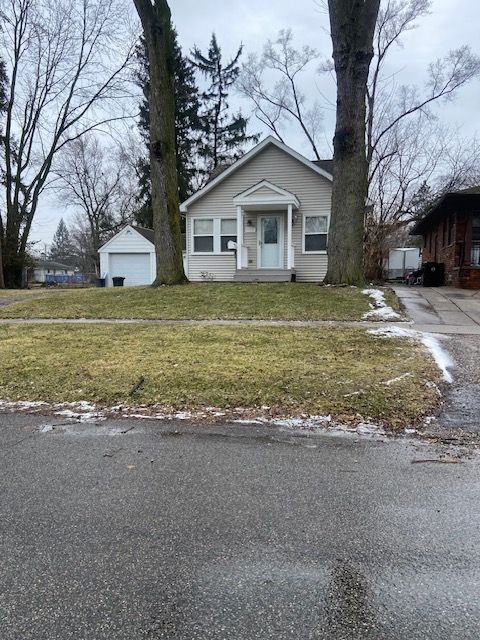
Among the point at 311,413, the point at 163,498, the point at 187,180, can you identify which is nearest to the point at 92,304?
the point at 311,413

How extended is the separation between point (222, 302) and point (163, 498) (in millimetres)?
8378

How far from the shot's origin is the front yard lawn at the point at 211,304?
31.5 ft

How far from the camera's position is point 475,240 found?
15.3 m

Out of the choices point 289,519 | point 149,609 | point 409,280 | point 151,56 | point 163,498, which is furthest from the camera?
point 409,280

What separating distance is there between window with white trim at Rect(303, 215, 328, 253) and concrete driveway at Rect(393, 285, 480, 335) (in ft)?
17.2

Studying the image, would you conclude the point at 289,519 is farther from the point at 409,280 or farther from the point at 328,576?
the point at 409,280

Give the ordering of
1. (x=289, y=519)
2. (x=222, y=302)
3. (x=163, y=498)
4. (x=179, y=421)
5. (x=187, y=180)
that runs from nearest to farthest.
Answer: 1. (x=289, y=519)
2. (x=163, y=498)
3. (x=179, y=421)
4. (x=222, y=302)
5. (x=187, y=180)

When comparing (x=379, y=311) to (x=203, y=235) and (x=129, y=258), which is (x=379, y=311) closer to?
(x=203, y=235)

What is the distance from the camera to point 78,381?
16.5 ft

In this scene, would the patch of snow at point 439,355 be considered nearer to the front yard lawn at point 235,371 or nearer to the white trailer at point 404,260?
the front yard lawn at point 235,371

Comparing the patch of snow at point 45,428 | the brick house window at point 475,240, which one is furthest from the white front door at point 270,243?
the patch of snow at point 45,428

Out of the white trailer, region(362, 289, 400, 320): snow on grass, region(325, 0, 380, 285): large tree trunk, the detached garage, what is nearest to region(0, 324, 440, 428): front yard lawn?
region(362, 289, 400, 320): snow on grass

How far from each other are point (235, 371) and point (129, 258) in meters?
23.7

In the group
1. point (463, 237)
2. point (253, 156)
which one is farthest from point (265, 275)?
point (463, 237)
